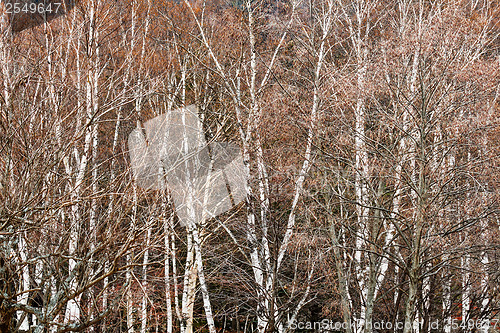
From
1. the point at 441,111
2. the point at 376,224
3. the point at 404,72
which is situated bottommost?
the point at 376,224

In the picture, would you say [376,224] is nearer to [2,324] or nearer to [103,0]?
[2,324]

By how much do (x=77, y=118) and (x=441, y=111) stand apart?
6.09 metres

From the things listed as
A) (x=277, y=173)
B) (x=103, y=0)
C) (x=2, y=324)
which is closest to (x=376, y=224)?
(x=277, y=173)

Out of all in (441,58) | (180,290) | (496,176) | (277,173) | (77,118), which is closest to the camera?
(77,118)

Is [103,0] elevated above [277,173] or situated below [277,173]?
above

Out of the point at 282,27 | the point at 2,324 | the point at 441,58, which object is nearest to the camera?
the point at 2,324

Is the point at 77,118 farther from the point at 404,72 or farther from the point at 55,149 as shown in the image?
the point at 404,72

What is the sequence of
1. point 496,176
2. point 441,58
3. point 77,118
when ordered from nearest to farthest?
point 77,118 → point 496,176 → point 441,58

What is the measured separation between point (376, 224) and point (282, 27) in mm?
5469

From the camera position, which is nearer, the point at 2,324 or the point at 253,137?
the point at 2,324

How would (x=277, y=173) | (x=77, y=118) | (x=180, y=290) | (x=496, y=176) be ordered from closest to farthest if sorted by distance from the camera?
(x=77, y=118) < (x=496, y=176) < (x=277, y=173) < (x=180, y=290)

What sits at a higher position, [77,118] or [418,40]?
[418,40]

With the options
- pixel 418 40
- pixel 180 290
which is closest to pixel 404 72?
pixel 418 40

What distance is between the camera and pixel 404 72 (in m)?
8.20
